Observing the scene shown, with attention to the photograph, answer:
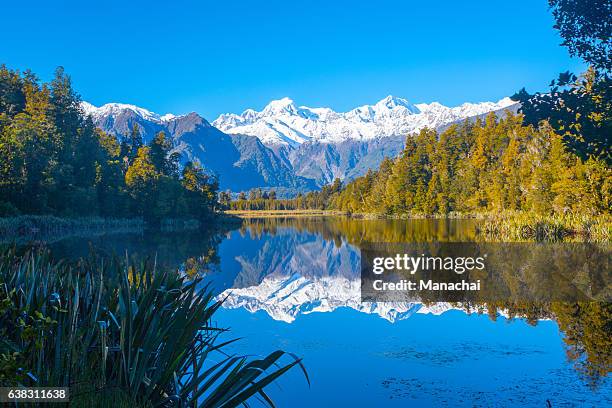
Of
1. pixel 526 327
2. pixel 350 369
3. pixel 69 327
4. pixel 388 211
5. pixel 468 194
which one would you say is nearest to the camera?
pixel 69 327

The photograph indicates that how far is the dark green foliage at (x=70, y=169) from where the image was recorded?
52062 millimetres

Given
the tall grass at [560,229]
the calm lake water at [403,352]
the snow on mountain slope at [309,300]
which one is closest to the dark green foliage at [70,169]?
the snow on mountain slope at [309,300]

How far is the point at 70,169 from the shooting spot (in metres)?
59.3

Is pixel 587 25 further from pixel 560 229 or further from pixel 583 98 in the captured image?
pixel 560 229

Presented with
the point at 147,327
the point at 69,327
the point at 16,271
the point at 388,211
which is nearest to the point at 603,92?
the point at 147,327

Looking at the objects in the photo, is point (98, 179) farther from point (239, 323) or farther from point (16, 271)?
point (16, 271)

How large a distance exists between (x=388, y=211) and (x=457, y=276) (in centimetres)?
8296

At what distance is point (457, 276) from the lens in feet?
72.2

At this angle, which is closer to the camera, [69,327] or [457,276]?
[69,327]

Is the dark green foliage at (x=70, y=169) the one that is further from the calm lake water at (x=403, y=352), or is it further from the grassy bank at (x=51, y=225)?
the calm lake water at (x=403, y=352)

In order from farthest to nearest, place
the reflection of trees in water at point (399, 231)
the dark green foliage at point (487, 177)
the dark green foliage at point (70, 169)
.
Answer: the dark green foliage at point (70, 169)
the dark green foliage at point (487, 177)
the reflection of trees in water at point (399, 231)

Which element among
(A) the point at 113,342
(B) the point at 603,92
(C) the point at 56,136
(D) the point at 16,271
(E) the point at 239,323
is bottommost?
(E) the point at 239,323

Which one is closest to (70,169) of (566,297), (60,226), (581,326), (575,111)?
(60,226)

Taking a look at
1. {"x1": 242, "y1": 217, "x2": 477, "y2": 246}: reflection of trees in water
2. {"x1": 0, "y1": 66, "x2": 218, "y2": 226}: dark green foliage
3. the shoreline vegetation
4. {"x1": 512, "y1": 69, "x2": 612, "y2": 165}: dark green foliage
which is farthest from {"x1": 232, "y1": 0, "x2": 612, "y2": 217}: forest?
{"x1": 0, "y1": 66, "x2": 218, "y2": 226}: dark green foliage
